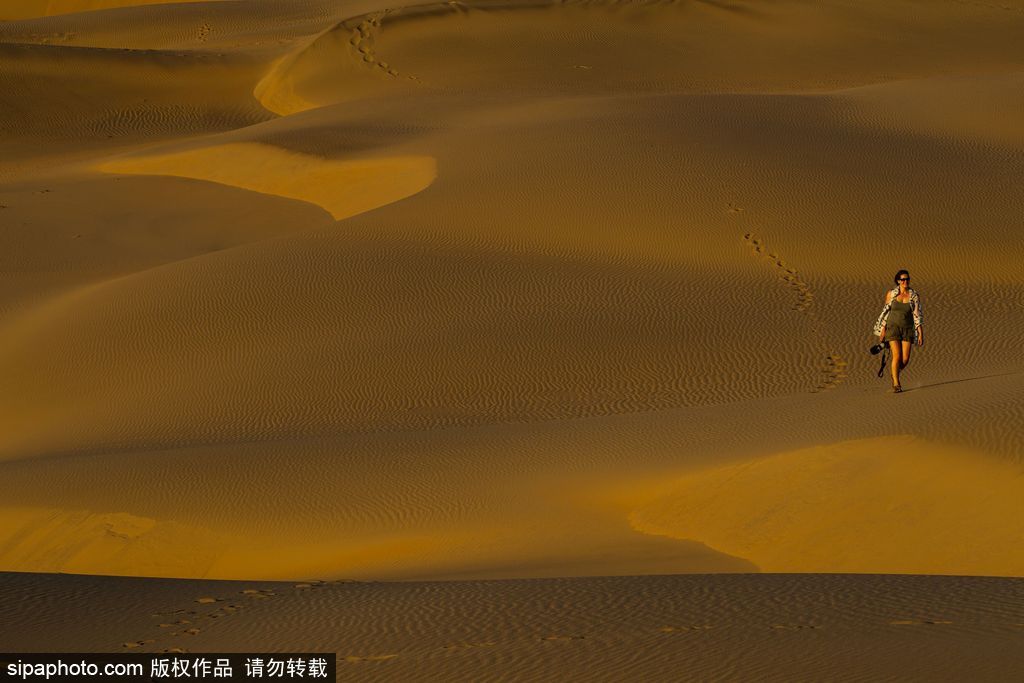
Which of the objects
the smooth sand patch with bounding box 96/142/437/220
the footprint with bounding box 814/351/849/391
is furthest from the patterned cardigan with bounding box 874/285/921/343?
the smooth sand patch with bounding box 96/142/437/220

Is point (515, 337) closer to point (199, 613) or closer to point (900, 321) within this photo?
point (900, 321)

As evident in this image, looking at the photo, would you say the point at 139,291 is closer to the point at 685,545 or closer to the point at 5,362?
the point at 5,362

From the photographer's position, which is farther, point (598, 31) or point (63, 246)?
point (598, 31)

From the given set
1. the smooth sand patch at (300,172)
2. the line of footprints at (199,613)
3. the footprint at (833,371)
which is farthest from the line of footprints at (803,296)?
the line of footprints at (199,613)

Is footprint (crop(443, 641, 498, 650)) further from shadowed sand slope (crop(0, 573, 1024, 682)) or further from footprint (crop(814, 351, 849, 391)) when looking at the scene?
footprint (crop(814, 351, 849, 391))

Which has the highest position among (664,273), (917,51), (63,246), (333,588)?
(917,51)

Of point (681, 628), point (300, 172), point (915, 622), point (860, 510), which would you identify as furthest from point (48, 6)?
point (915, 622)

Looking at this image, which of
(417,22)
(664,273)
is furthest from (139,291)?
(417,22)

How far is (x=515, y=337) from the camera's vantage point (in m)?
14.8

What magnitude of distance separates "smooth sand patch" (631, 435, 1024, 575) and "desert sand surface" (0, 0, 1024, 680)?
3 cm

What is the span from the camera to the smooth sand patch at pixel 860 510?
8.19m

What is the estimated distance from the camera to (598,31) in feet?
115

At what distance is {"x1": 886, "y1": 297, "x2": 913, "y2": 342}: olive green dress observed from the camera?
10719 millimetres

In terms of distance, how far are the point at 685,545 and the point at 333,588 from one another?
2505 millimetres
